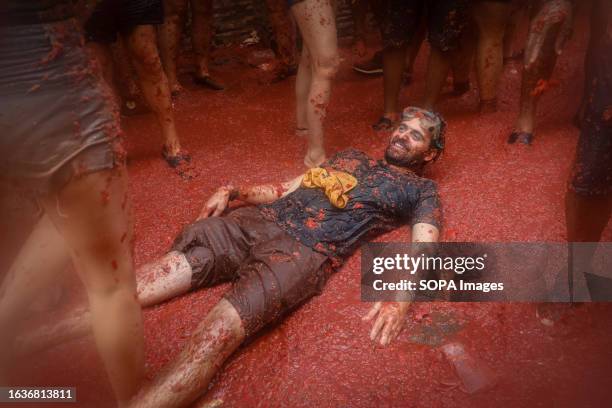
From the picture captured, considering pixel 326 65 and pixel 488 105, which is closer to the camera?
pixel 326 65

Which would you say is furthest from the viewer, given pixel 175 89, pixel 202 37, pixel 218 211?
pixel 202 37

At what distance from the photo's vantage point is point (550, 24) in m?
2.37

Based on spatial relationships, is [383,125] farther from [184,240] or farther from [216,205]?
[184,240]

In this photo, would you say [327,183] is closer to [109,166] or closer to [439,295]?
[439,295]

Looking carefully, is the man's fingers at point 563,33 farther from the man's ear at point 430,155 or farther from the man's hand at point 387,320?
the man's hand at point 387,320

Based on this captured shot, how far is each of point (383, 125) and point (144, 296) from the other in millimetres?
1885

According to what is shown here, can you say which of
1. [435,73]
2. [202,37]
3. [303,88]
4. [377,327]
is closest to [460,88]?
[435,73]

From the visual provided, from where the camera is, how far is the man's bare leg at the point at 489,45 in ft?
9.30

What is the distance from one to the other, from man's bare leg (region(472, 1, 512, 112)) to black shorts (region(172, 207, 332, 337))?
175cm

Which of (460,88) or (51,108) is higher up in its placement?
(51,108)

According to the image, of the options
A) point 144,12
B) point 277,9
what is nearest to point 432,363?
point 144,12

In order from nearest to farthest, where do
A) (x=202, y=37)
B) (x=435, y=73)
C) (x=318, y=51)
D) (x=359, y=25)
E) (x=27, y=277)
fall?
1. (x=27, y=277)
2. (x=318, y=51)
3. (x=435, y=73)
4. (x=202, y=37)
5. (x=359, y=25)

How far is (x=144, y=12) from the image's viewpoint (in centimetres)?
245

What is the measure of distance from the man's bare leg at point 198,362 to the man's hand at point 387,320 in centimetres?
45
